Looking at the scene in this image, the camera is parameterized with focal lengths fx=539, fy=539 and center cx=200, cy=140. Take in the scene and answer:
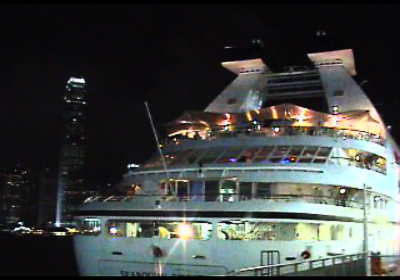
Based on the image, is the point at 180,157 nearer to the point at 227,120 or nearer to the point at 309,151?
the point at 227,120

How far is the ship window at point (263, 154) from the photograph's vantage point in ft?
78.1

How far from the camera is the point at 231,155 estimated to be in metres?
24.8

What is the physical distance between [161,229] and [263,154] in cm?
588

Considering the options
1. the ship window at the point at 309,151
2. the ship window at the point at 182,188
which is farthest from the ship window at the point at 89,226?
the ship window at the point at 309,151

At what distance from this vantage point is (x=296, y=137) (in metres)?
25.5

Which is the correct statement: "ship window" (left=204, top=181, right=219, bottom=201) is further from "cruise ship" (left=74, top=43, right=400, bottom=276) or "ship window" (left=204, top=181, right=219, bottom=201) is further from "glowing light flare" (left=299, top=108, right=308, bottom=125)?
"glowing light flare" (left=299, top=108, right=308, bottom=125)

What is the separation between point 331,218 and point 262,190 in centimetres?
302

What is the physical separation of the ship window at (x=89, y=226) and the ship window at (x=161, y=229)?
829mm

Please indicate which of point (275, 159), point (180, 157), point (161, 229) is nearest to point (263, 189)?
point (275, 159)

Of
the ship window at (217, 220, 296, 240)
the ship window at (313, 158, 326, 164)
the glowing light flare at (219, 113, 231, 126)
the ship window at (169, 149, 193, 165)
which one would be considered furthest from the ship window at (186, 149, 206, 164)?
the ship window at (313, 158, 326, 164)

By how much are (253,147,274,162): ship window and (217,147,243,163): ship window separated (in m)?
0.91

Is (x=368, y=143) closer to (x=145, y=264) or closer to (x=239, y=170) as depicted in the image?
(x=239, y=170)

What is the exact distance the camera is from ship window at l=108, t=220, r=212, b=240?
2161cm

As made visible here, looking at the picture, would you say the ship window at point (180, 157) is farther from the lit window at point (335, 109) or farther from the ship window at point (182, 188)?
the lit window at point (335, 109)
